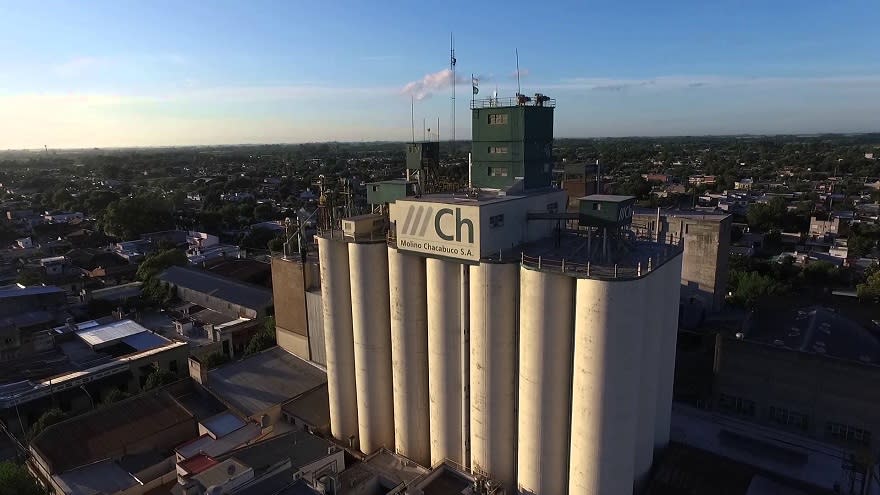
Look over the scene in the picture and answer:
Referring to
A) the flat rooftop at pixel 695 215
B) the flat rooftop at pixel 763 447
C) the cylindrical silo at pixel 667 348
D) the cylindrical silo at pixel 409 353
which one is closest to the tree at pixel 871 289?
the flat rooftop at pixel 695 215

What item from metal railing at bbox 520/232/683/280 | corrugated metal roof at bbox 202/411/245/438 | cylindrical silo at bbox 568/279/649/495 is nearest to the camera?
cylindrical silo at bbox 568/279/649/495

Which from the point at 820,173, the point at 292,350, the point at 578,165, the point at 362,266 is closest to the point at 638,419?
the point at 362,266

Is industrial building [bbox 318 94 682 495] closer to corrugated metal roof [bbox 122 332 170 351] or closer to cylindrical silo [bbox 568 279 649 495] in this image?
cylindrical silo [bbox 568 279 649 495]

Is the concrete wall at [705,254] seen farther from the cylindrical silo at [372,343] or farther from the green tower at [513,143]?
the cylindrical silo at [372,343]

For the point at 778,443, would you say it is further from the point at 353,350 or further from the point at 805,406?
the point at 353,350

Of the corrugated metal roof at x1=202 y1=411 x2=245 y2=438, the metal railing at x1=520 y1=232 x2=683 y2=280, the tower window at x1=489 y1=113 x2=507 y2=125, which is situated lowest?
the corrugated metal roof at x1=202 y1=411 x2=245 y2=438

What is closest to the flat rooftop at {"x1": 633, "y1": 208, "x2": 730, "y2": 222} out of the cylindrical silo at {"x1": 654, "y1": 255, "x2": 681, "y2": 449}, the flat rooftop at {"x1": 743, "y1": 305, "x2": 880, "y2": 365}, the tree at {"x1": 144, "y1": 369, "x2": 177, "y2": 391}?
the flat rooftop at {"x1": 743, "y1": 305, "x2": 880, "y2": 365}

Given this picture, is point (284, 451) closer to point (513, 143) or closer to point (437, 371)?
point (437, 371)

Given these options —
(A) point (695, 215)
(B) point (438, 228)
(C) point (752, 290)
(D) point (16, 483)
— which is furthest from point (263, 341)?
(C) point (752, 290)
